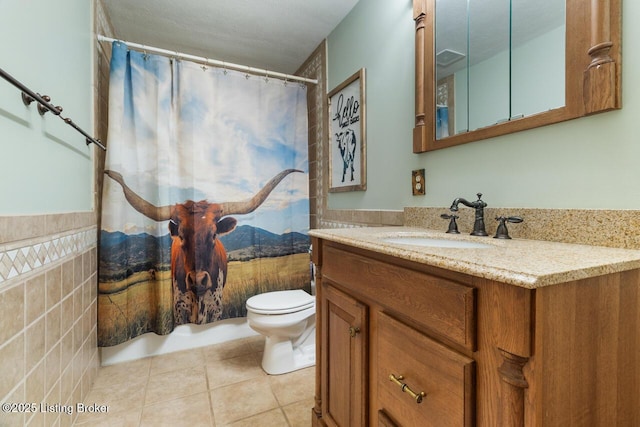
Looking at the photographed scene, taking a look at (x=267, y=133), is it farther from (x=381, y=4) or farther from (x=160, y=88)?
(x=381, y=4)

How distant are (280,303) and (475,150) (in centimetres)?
137

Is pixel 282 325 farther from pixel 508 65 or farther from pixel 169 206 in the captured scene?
pixel 508 65

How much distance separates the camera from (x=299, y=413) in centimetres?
147

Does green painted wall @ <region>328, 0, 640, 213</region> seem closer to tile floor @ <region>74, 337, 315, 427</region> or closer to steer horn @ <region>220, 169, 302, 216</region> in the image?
steer horn @ <region>220, 169, 302, 216</region>

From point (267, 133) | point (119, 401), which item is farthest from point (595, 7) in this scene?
point (119, 401)

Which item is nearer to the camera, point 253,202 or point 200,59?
point 200,59

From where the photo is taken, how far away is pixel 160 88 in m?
2.00

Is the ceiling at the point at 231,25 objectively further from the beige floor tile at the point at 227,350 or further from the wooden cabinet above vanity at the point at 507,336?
the beige floor tile at the point at 227,350

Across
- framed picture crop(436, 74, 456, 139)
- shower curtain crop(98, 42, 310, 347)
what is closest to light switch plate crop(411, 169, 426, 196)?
framed picture crop(436, 74, 456, 139)

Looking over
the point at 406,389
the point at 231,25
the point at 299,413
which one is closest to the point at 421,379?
the point at 406,389

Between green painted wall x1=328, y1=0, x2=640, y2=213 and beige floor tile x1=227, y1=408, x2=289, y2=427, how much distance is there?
124 centimetres

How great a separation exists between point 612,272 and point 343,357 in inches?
32.6

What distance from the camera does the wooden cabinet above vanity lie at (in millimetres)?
497

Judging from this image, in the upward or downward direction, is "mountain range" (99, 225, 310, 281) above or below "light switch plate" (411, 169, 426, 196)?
below
